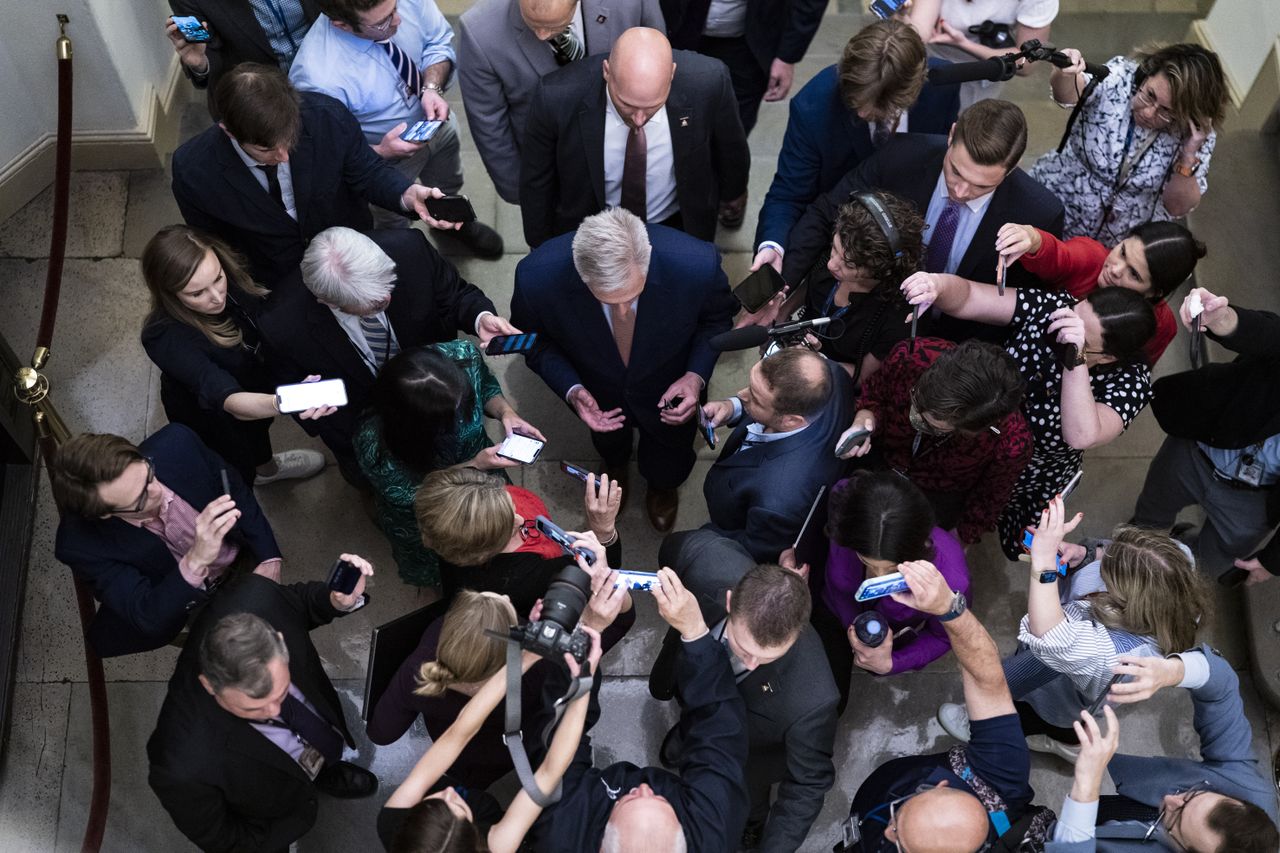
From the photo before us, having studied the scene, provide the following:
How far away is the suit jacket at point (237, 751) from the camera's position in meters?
3.28

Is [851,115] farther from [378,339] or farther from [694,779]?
[694,779]

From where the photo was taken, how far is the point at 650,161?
440 cm

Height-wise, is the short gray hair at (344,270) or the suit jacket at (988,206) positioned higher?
the suit jacket at (988,206)

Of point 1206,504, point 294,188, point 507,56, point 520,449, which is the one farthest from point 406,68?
point 1206,504

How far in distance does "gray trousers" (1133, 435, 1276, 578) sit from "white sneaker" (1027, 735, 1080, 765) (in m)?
0.97

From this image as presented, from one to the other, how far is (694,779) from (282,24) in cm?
339

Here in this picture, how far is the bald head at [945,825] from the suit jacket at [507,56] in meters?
2.91

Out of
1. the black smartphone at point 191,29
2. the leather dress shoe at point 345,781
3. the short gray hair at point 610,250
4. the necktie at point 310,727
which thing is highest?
the black smartphone at point 191,29

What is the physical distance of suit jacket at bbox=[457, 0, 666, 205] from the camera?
436 centimetres

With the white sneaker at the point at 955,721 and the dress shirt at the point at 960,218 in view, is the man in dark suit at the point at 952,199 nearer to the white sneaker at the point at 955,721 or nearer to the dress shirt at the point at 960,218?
the dress shirt at the point at 960,218

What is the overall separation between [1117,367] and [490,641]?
2281 millimetres

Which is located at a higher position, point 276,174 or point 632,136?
point 632,136

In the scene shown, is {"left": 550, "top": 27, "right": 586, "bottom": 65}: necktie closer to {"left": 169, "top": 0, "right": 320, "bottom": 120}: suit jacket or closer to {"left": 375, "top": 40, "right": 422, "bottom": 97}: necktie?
{"left": 375, "top": 40, "right": 422, "bottom": 97}: necktie

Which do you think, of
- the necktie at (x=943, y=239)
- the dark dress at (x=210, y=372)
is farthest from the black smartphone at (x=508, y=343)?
the necktie at (x=943, y=239)
